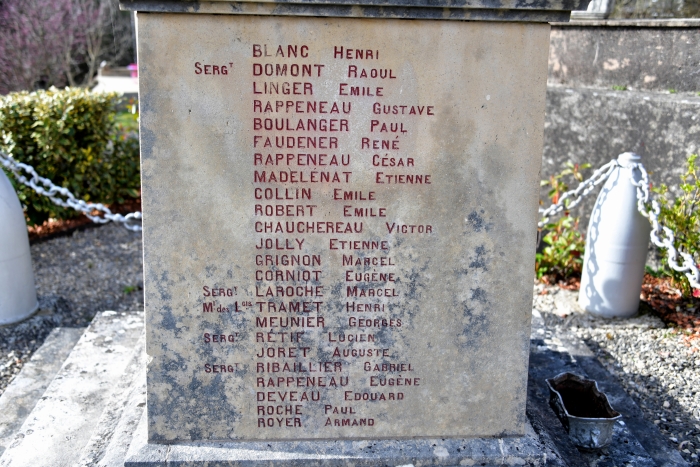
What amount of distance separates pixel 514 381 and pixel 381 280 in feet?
2.56

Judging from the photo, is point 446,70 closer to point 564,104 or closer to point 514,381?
point 514,381

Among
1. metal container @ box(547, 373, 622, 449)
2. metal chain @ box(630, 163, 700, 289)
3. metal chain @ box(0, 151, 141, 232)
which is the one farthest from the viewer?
metal chain @ box(0, 151, 141, 232)

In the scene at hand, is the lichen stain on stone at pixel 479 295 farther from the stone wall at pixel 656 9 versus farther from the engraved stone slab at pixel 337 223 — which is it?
the stone wall at pixel 656 9

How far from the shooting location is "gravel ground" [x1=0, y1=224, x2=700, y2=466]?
3912 mm

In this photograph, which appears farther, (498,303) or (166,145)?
(498,303)

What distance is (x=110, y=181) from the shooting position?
7.38m

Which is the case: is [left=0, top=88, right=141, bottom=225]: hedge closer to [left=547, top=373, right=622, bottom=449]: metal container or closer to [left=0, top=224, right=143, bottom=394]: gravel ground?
[left=0, top=224, right=143, bottom=394]: gravel ground

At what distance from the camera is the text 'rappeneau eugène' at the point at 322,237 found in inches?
101

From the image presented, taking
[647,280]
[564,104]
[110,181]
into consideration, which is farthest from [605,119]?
[110,181]

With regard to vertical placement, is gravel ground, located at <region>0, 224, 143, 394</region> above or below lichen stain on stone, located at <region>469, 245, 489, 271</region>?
below

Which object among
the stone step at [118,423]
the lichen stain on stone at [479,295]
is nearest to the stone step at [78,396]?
the stone step at [118,423]

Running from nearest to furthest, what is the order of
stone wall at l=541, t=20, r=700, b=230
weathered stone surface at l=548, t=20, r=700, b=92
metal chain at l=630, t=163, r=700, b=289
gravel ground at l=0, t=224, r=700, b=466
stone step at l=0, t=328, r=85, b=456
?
stone step at l=0, t=328, r=85, b=456 → gravel ground at l=0, t=224, r=700, b=466 → metal chain at l=630, t=163, r=700, b=289 → stone wall at l=541, t=20, r=700, b=230 → weathered stone surface at l=548, t=20, r=700, b=92

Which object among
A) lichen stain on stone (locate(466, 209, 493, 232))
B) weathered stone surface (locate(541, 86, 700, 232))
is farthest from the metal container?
weathered stone surface (locate(541, 86, 700, 232))

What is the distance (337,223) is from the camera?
2713mm
